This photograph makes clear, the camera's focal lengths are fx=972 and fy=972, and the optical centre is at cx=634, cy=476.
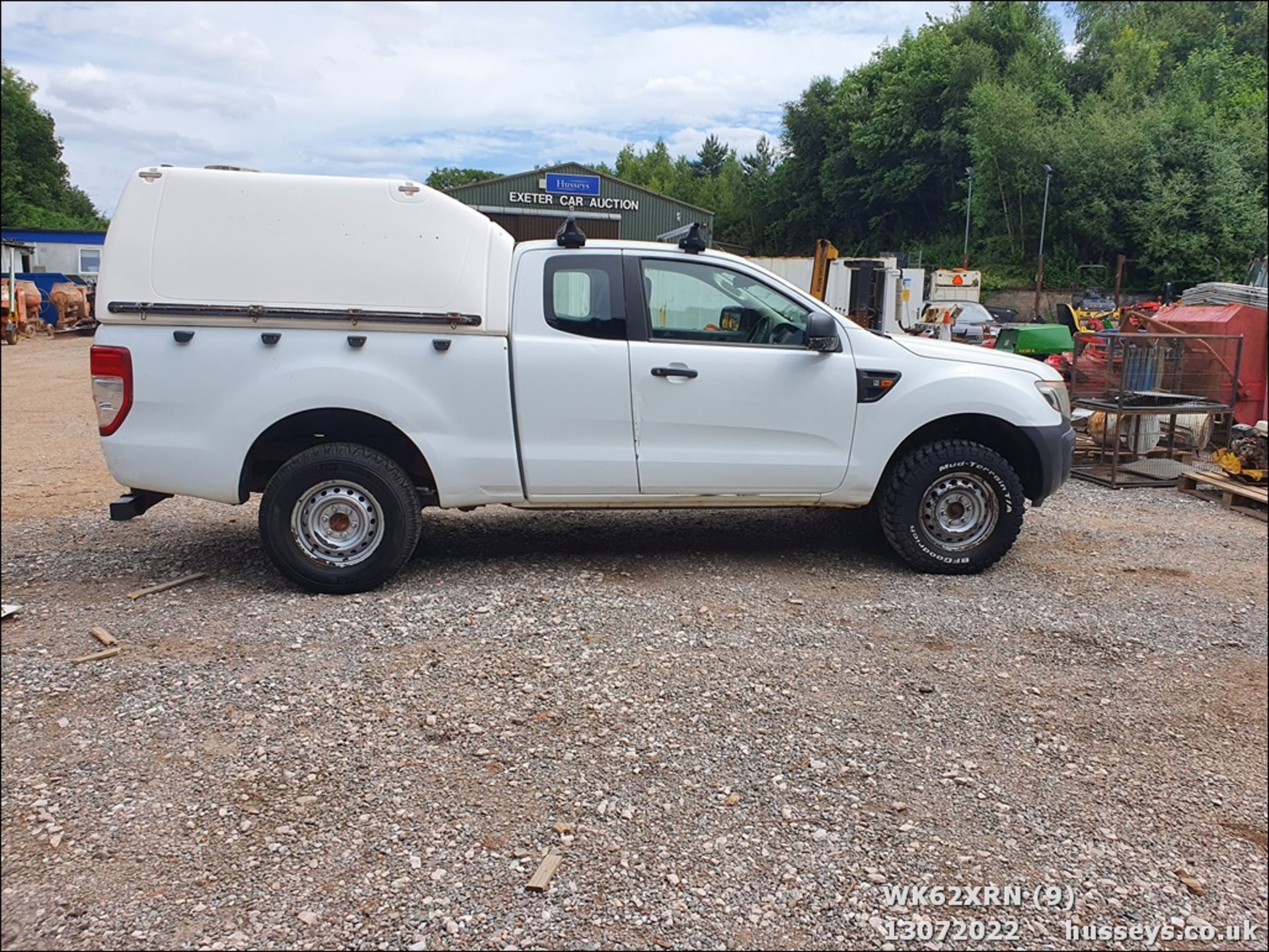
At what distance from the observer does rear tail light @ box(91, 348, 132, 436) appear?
4859mm

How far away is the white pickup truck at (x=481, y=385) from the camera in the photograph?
4.93 meters

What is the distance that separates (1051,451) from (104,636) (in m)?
5.09

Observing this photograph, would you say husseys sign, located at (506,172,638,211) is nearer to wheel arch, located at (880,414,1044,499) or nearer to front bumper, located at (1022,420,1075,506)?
wheel arch, located at (880,414,1044,499)

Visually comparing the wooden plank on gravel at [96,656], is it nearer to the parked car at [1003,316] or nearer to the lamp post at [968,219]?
the parked car at [1003,316]

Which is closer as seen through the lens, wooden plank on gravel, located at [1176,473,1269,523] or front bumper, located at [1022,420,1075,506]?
front bumper, located at [1022,420,1075,506]

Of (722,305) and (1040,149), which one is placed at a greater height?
(1040,149)

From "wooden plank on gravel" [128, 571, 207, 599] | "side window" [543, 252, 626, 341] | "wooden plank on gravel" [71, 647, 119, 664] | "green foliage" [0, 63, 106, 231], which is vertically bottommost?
"wooden plank on gravel" [128, 571, 207, 599]

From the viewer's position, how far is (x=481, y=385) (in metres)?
5.18

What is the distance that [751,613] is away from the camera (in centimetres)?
500

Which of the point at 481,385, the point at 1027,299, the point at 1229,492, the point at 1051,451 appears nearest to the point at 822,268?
the point at 1229,492

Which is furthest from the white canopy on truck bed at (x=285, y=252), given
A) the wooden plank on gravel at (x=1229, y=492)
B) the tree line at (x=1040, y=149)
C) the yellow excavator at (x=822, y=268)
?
the tree line at (x=1040, y=149)

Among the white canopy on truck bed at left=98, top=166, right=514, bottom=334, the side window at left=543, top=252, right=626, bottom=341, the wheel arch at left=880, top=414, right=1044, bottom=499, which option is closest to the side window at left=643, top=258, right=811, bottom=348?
the side window at left=543, top=252, right=626, bottom=341

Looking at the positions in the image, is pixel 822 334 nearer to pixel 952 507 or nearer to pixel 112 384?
pixel 952 507

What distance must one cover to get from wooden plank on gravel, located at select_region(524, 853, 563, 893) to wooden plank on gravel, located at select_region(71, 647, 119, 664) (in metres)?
2.39
